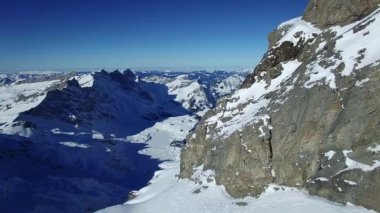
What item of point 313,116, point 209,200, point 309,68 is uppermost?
point 309,68

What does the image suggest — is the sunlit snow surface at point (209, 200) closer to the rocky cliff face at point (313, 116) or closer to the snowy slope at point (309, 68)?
the rocky cliff face at point (313, 116)

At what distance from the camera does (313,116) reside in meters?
41.8

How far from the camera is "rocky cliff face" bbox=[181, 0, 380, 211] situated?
120 ft

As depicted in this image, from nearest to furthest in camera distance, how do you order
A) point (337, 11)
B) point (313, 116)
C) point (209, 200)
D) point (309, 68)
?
point (313, 116), point (309, 68), point (209, 200), point (337, 11)

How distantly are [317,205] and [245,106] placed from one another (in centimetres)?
2301

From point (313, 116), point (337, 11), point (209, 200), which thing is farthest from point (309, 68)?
point (209, 200)

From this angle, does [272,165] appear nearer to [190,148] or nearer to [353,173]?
[353,173]

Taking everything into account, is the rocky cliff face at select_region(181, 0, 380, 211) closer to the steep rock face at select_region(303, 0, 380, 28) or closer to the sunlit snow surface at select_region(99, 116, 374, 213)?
the steep rock face at select_region(303, 0, 380, 28)

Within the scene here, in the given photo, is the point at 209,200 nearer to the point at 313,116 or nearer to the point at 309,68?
the point at 313,116

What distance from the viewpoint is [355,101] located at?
37.8 metres

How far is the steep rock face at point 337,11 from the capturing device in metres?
48.8

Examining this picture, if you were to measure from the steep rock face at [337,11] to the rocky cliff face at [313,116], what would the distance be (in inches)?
5.0

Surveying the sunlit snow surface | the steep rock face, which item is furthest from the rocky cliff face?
the sunlit snow surface

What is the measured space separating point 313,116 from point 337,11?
17296mm
